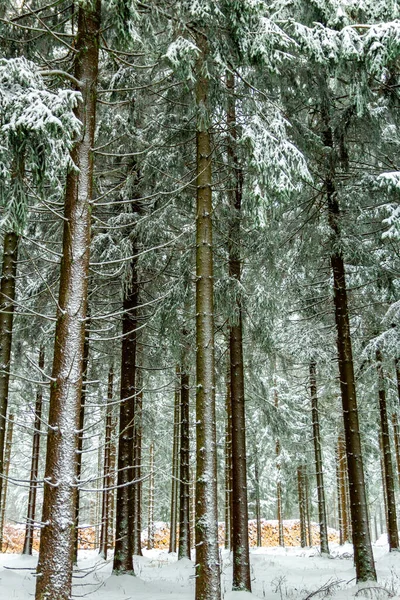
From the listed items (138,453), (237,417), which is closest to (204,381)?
(237,417)

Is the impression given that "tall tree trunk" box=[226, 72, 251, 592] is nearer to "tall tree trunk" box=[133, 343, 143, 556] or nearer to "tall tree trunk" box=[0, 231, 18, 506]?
"tall tree trunk" box=[133, 343, 143, 556]

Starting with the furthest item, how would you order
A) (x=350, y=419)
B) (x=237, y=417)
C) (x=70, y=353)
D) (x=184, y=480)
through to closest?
(x=184, y=480) → (x=350, y=419) → (x=237, y=417) → (x=70, y=353)

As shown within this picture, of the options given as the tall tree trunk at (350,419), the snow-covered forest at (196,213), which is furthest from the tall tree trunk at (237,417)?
the tall tree trunk at (350,419)

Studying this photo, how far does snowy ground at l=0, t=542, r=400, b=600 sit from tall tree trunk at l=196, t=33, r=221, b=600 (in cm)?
135

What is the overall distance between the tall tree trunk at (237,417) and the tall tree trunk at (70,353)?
3.38 metres

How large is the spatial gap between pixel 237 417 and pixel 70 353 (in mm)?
5070

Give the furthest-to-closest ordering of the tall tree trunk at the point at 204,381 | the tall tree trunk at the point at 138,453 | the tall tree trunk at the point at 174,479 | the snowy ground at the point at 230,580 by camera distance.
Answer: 1. the tall tree trunk at the point at 174,479
2. the tall tree trunk at the point at 138,453
3. the snowy ground at the point at 230,580
4. the tall tree trunk at the point at 204,381

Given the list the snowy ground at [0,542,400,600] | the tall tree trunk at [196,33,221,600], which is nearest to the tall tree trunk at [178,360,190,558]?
the snowy ground at [0,542,400,600]

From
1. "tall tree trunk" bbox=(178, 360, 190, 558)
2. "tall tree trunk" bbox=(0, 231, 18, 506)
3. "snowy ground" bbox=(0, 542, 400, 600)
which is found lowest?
"snowy ground" bbox=(0, 542, 400, 600)

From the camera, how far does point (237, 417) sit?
8.99 m

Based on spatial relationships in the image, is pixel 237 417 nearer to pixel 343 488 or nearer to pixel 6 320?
pixel 6 320

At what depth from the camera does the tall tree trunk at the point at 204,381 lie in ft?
18.5

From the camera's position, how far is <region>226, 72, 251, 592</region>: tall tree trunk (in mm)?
8430

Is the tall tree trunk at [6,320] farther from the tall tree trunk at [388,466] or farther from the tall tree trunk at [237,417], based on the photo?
the tall tree trunk at [388,466]
